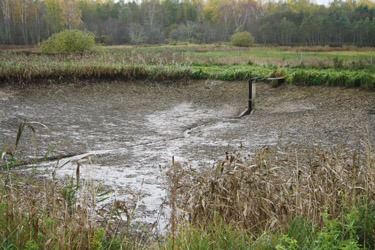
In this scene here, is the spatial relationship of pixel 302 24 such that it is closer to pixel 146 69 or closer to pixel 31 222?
pixel 146 69

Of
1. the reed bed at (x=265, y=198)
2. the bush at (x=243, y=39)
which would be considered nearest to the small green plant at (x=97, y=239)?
the reed bed at (x=265, y=198)

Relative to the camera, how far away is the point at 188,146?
7.60 m

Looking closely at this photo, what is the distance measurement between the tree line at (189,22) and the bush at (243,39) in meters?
0.68

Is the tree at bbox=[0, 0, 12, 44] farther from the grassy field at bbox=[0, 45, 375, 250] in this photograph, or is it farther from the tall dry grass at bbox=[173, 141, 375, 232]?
the tall dry grass at bbox=[173, 141, 375, 232]

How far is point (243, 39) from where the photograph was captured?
108 ft

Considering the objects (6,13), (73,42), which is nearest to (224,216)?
(73,42)

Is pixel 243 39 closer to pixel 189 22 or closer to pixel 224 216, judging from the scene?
pixel 189 22

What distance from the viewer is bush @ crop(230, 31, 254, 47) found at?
107 feet

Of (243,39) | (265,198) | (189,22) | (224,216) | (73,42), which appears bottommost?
(224,216)

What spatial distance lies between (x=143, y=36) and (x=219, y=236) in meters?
37.4

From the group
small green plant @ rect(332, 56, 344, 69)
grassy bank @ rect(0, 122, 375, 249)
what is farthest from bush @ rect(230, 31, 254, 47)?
grassy bank @ rect(0, 122, 375, 249)

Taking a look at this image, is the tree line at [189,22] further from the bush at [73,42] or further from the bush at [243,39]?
the bush at [73,42]

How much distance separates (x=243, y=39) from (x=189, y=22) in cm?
1154

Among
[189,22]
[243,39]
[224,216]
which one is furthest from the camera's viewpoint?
[189,22]
